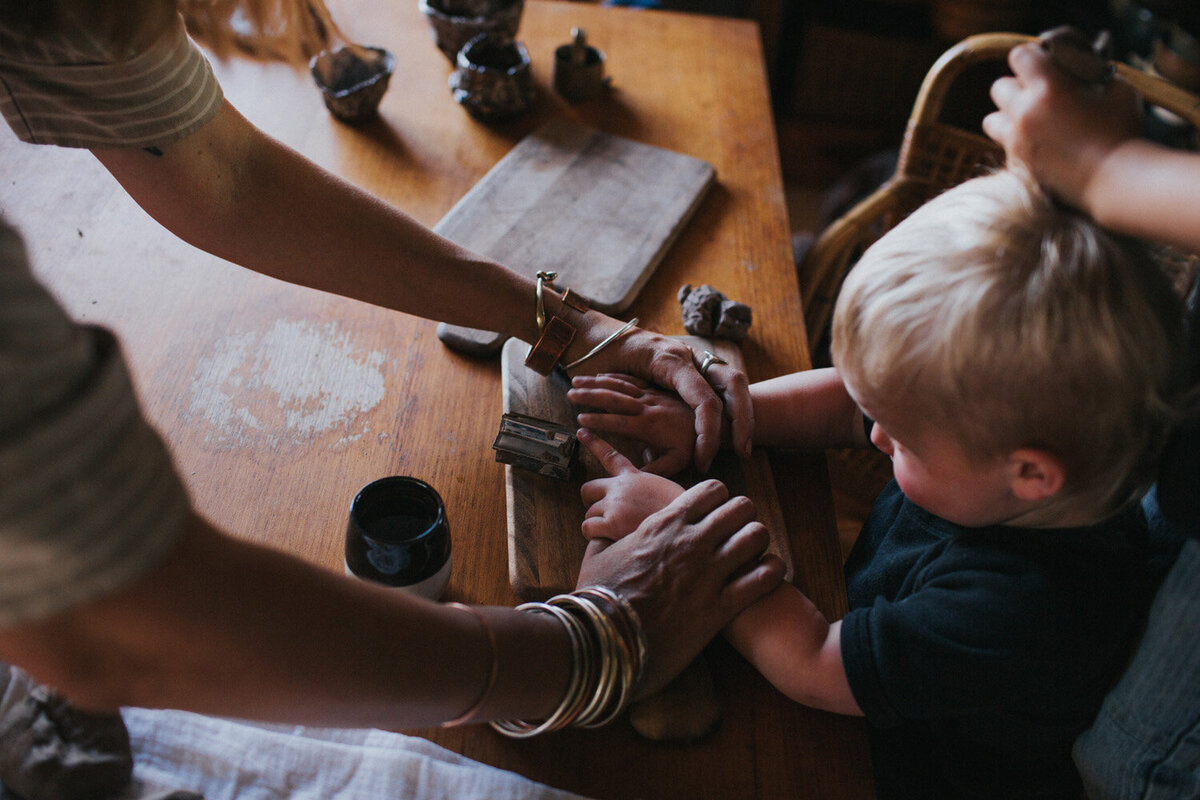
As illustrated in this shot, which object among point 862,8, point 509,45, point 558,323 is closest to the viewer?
point 558,323

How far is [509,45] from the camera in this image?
1546 mm

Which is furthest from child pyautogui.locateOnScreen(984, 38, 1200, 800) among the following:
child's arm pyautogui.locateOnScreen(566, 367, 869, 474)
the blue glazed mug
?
the blue glazed mug

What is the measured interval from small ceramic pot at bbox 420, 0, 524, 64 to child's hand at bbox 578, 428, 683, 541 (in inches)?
38.1

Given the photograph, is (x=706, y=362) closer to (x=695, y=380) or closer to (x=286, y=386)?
(x=695, y=380)

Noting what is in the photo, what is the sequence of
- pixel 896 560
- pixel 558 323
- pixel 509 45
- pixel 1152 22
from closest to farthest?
1. pixel 896 560
2. pixel 558 323
3. pixel 509 45
4. pixel 1152 22

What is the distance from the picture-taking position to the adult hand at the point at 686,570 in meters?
0.75

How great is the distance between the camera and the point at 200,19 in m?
1.08

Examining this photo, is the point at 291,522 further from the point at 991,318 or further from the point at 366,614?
the point at 991,318

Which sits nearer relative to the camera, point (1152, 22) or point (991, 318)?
point (991, 318)

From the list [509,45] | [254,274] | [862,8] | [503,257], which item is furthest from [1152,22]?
[254,274]

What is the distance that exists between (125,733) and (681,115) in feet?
4.36

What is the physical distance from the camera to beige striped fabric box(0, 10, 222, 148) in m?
0.80

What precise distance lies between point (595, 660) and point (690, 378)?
40cm

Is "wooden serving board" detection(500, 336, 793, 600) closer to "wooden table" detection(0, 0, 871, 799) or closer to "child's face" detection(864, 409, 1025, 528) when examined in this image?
"wooden table" detection(0, 0, 871, 799)
